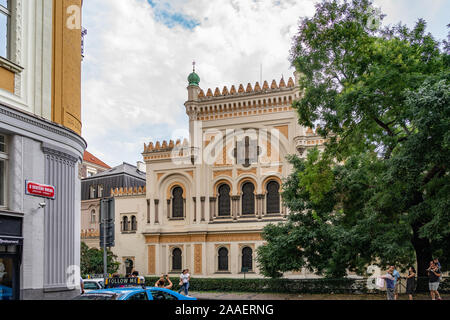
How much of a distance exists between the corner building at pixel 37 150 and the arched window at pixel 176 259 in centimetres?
2554

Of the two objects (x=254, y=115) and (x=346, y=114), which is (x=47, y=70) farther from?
(x=254, y=115)

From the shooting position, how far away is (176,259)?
38531 mm

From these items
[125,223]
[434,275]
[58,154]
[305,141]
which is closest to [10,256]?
[58,154]

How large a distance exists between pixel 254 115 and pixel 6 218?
2810 cm

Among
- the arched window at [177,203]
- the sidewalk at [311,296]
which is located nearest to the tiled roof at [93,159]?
the arched window at [177,203]

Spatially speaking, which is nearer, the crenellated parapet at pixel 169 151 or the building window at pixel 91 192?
the crenellated parapet at pixel 169 151

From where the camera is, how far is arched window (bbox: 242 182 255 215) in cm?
3703

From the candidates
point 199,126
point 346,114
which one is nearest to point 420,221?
point 346,114

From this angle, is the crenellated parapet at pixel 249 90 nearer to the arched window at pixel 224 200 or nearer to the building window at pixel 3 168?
the arched window at pixel 224 200

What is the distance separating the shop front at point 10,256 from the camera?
10688mm

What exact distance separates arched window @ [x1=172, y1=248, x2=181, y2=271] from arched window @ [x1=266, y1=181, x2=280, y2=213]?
7.88 meters

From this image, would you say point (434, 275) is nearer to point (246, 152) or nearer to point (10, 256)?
point (10, 256)

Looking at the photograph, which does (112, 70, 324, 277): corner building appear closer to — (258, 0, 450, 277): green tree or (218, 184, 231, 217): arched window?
(218, 184, 231, 217): arched window

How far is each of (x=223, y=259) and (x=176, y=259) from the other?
3853 millimetres
